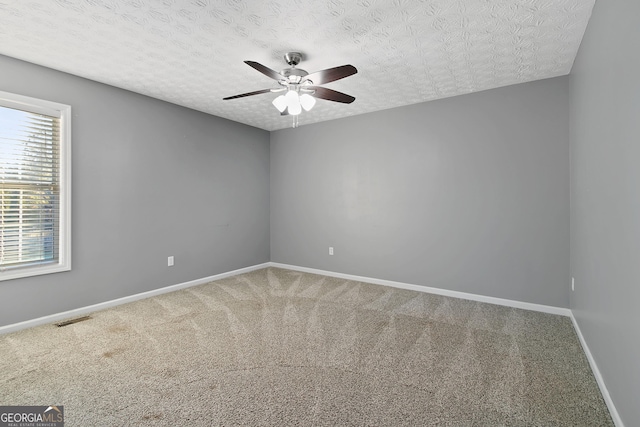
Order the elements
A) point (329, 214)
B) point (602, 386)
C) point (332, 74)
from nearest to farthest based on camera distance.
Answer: point (602, 386), point (332, 74), point (329, 214)

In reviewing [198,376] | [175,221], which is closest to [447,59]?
[198,376]

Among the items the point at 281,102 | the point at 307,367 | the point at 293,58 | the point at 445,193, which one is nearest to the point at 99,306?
the point at 307,367

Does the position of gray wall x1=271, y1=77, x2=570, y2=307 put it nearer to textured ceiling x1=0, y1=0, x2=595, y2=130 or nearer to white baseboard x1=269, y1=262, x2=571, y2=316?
white baseboard x1=269, y1=262, x2=571, y2=316

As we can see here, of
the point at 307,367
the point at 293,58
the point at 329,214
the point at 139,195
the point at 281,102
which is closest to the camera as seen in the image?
the point at 307,367

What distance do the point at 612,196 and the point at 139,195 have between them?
4303 millimetres

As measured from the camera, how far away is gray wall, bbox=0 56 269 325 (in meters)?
3.09

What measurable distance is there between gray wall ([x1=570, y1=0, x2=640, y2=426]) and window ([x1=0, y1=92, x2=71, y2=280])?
4.29m

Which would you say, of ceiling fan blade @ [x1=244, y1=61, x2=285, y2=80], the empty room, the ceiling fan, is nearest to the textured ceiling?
the empty room

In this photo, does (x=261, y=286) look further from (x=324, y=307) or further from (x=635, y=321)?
(x=635, y=321)

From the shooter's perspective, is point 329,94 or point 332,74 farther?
point 329,94

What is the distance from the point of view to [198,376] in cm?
213

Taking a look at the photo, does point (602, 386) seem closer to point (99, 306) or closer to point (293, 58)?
point (293, 58)

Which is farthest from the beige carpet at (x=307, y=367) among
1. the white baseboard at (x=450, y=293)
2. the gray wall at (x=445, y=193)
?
the gray wall at (x=445, y=193)

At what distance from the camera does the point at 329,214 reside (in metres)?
4.96
